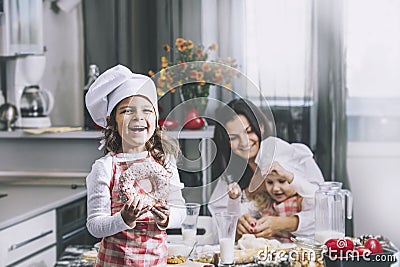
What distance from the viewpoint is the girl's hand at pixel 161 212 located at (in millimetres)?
1086

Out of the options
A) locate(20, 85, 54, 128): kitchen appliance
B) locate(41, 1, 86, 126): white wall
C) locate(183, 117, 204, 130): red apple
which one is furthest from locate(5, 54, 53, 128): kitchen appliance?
locate(183, 117, 204, 130): red apple

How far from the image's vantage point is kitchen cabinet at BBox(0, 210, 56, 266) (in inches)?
81.0

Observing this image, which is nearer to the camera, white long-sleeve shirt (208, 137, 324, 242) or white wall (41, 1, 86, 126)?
white long-sleeve shirt (208, 137, 324, 242)

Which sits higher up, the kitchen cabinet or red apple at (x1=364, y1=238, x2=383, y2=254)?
red apple at (x1=364, y1=238, x2=383, y2=254)

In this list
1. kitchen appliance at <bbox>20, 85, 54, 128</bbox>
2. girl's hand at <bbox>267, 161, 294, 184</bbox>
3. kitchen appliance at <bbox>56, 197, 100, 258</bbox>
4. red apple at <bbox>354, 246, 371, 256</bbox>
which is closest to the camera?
red apple at <bbox>354, 246, 371, 256</bbox>

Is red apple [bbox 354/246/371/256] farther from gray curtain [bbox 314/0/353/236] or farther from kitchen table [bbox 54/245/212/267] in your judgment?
gray curtain [bbox 314/0/353/236]

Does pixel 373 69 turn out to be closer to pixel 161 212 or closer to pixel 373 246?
pixel 373 246

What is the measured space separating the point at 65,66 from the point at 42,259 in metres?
1.05

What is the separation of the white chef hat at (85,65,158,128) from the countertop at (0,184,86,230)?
976mm

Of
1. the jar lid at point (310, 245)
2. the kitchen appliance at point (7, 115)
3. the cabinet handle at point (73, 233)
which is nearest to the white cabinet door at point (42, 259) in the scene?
the cabinet handle at point (73, 233)

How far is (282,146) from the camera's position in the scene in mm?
2408

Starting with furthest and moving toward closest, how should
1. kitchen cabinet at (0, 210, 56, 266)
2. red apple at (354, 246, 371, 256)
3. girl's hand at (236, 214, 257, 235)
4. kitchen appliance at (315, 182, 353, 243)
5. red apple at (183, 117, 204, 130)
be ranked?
red apple at (183, 117, 204, 130) < girl's hand at (236, 214, 257, 235) < kitchen cabinet at (0, 210, 56, 266) < kitchen appliance at (315, 182, 353, 243) < red apple at (354, 246, 371, 256)

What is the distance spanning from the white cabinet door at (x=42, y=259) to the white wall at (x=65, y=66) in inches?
33.4

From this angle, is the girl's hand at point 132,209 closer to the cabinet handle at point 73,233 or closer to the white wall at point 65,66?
the cabinet handle at point 73,233
